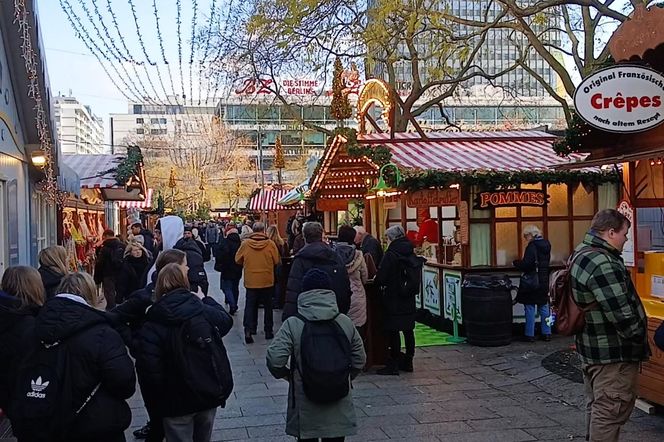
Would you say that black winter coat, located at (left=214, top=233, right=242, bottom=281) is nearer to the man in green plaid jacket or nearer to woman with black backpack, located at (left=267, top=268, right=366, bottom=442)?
woman with black backpack, located at (left=267, top=268, right=366, bottom=442)

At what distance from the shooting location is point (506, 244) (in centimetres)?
1148

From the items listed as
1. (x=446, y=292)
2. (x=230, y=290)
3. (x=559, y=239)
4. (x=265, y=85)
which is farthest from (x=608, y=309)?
(x=265, y=85)

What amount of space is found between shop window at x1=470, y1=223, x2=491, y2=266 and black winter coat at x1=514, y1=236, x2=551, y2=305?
84 centimetres

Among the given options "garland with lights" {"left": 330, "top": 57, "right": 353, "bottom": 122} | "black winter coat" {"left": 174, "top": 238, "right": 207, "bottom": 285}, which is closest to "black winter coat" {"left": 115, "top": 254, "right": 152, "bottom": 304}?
"black winter coat" {"left": 174, "top": 238, "right": 207, "bottom": 285}

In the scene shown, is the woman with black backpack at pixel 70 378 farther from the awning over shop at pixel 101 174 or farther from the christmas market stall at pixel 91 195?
the awning over shop at pixel 101 174

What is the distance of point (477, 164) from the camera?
11625 millimetres

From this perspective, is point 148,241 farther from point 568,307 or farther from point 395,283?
point 568,307

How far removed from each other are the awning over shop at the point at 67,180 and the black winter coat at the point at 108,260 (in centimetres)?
119

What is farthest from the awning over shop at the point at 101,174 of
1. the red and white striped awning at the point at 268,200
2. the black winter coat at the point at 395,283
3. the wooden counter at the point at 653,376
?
the wooden counter at the point at 653,376

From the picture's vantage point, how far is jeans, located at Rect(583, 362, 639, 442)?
4.77m

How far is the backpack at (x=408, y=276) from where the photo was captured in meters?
8.40

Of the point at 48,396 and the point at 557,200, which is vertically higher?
the point at 557,200

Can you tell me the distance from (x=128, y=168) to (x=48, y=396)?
477 inches

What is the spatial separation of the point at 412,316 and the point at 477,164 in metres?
3.95
